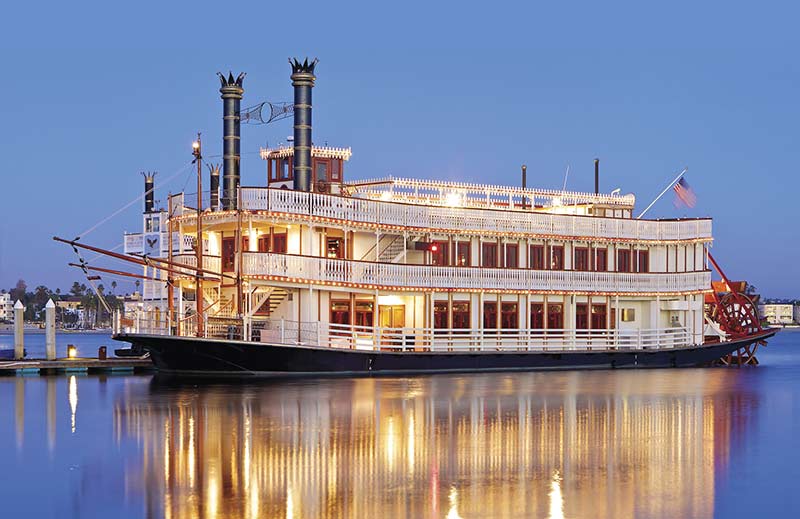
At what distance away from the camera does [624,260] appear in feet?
154

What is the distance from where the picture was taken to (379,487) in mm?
16188

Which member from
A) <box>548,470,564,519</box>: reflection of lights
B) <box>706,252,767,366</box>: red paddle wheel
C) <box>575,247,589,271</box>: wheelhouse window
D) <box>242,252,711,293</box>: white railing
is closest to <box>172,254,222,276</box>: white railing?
<box>242,252,711,293</box>: white railing

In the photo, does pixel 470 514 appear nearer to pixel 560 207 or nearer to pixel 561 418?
pixel 561 418

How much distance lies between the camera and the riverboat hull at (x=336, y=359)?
36.6 meters

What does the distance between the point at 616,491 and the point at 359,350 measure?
23216mm

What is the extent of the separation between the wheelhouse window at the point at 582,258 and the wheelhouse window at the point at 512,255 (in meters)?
2.70

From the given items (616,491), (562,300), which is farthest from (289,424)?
(562,300)


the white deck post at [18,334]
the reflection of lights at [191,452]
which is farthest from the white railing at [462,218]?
the reflection of lights at [191,452]

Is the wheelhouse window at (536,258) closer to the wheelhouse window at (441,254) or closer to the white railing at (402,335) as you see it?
the white railing at (402,335)

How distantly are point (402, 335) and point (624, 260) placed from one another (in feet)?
35.6

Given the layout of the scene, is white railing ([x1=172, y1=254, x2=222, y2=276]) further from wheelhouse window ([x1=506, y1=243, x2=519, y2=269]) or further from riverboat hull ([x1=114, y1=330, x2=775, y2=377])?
wheelhouse window ([x1=506, y1=243, x2=519, y2=269])

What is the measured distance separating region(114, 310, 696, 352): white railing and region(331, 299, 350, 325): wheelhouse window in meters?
0.34

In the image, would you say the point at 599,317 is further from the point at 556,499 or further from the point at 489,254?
the point at 556,499

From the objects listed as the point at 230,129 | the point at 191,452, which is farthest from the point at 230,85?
the point at 191,452
